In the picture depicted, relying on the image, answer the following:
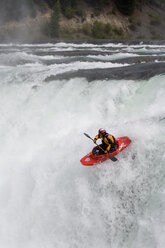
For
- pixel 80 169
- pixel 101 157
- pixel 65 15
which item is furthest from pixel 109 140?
pixel 65 15

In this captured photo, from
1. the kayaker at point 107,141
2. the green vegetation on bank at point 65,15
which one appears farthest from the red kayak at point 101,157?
the green vegetation on bank at point 65,15

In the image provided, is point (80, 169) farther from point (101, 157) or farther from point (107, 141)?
point (107, 141)

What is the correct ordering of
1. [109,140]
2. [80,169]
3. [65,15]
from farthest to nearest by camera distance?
[65,15]
[80,169]
[109,140]

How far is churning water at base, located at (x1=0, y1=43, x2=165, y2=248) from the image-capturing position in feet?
16.3

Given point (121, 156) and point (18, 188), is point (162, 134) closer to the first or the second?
point (121, 156)

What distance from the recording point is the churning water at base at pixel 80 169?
495 cm

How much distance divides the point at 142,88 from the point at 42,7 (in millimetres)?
34417

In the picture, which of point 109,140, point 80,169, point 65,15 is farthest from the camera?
point 65,15

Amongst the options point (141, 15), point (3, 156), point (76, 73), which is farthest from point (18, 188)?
point (141, 15)

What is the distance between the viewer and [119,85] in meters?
9.01

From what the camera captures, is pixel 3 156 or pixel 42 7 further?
pixel 42 7

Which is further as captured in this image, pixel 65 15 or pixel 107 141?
pixel 65 15

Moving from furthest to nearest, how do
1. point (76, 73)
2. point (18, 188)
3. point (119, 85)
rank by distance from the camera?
point (76, 73) < point (119, 85) < point (18, 188)

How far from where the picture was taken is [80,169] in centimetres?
622
